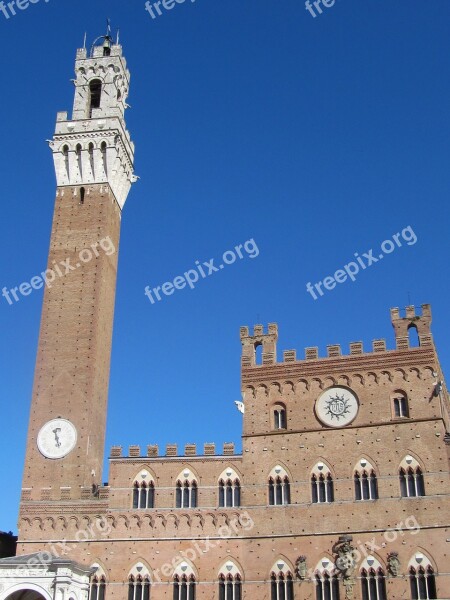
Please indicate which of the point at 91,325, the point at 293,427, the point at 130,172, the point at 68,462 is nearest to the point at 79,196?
the point at 130,172

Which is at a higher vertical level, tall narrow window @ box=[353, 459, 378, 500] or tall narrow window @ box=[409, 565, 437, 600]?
tall narrow window @ box=[353, 459, 378, 500]

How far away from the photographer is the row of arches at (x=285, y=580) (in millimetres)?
32750

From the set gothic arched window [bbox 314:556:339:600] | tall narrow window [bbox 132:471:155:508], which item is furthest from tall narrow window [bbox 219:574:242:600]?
tall narrow window [bbox 132:471:155:508]

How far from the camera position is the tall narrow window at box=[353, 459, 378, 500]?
35.1 m

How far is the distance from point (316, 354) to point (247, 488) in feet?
25.5

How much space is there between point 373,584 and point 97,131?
99.4ft

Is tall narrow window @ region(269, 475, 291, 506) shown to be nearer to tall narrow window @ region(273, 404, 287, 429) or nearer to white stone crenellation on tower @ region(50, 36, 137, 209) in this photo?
tall narrow window @ region(273, 404, 287, 429)

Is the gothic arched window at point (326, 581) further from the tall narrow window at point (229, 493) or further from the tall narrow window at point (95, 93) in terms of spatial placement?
the tall narrow window at point (95, 93)

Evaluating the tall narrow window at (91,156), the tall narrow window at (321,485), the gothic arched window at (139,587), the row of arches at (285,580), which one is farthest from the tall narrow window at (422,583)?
the tall narrow window at (91,156)

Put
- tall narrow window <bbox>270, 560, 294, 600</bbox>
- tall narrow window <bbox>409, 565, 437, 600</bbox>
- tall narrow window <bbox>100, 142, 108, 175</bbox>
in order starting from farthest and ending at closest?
tall narrow window <bbox>100, 142, 108, 175</bbox> → tall narrow window <bbox>270, 560, 294, 600</bbox> → tall narrow window <bbox>409, 565, 437, 600</bbox>

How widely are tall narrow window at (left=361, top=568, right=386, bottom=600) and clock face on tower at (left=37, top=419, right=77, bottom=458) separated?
15.7 meters

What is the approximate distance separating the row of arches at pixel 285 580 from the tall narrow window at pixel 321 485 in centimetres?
278

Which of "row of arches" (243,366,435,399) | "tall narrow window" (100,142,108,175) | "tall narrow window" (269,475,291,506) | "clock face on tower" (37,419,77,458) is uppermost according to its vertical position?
"tall narrow window" (100,142,108,175)

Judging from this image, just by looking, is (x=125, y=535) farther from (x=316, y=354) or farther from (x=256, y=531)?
(x=316, y=354)
